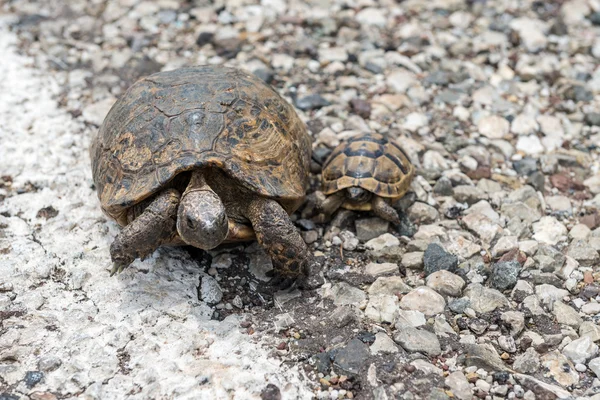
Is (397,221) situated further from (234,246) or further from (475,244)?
(234,246)

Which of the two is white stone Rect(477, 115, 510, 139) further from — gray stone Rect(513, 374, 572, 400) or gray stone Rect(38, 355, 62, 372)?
gray stone Rect(38, 355, 62, 372)

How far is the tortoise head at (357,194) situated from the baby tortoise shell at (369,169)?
3cm

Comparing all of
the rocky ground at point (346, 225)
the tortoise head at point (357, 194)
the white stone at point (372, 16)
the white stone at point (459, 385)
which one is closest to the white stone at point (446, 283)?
the rocky ground at point (346, 225)

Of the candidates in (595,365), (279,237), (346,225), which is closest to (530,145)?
(346,225)

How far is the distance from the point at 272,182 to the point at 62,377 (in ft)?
5.99

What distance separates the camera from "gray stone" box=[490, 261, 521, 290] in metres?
4.68

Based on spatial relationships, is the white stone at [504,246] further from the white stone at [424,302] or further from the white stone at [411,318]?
the white stone at [411,318]

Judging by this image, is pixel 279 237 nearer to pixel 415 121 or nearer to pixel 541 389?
pixel 541 389

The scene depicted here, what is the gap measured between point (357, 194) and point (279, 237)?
1008 millimetres

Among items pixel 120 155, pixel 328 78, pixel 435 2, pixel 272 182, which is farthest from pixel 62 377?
pixel 435 2

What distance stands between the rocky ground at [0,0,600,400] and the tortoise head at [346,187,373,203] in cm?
19

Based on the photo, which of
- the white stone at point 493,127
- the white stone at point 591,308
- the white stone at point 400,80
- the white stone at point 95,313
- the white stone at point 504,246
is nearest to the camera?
the white stone at point 95,313

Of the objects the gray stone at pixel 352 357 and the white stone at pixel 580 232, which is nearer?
the gray stone at pixel 352 357

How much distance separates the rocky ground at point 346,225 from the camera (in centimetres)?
399
